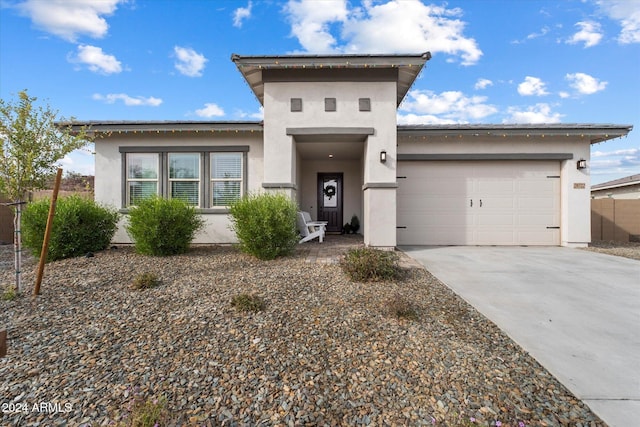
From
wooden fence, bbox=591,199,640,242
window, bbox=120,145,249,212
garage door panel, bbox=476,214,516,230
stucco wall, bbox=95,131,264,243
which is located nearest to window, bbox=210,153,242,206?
window, bbox=120,145,249,212

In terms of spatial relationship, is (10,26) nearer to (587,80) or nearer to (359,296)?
(359,296)

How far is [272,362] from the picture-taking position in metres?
2.29

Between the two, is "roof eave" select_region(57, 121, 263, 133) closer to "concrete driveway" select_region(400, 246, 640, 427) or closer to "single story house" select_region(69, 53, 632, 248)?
"single story house" select_region(69, 53, 632, 248)

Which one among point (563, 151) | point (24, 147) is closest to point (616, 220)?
point (563, 151)

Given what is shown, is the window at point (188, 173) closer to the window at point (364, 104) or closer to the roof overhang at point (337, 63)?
the roof overhang at point (337, 63)

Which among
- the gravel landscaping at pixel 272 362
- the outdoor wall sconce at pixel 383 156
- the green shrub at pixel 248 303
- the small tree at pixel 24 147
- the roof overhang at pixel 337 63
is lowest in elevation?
the gravel landscaping at pixel 272 362

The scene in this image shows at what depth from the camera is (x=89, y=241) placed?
6.28m

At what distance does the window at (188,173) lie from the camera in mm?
8039

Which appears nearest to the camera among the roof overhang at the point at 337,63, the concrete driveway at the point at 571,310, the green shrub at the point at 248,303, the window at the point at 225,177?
the concrete driveway at the point at 571,310

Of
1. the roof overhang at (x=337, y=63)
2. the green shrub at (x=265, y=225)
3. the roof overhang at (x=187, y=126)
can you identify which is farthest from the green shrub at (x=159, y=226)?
the roof overhang at (x=337, y=63)

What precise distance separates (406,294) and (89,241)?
6755 millimetres

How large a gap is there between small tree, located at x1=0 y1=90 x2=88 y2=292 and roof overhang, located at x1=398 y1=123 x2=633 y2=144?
23.9 feet

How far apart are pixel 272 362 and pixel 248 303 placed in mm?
1097

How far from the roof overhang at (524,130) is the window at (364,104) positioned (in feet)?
4.39
